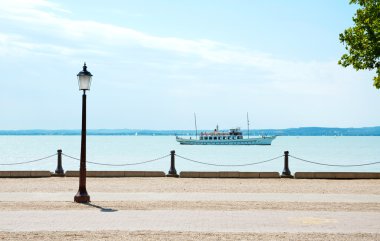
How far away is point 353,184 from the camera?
921 inches

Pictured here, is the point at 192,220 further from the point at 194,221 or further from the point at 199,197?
the point at 199,197

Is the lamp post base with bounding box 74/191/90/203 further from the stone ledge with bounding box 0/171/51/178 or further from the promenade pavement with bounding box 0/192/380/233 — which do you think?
the stone ledge with bounding box 0/171/51/178

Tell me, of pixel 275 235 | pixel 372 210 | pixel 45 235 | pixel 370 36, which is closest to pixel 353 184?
pixel 370 36

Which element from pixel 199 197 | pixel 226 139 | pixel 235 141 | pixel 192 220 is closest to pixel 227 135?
pixel 226 139

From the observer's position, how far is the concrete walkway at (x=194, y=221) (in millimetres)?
12508

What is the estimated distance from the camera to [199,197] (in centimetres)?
1827

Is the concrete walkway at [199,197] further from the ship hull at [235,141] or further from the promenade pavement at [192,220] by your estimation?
the ship hull at [235,141]

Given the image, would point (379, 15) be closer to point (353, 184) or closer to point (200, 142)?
point (353, 184)

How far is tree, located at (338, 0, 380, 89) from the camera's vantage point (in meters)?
23.7

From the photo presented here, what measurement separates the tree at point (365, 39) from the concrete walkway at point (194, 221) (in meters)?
10.4

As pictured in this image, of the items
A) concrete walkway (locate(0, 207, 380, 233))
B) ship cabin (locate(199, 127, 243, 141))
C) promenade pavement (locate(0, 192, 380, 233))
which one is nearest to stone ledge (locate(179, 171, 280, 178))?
promenade pavement (locate(0, 192, 380, 233))

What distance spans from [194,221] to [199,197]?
4816 millimetres

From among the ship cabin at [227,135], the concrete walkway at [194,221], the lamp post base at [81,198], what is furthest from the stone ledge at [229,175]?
the ship cabin at [227,135]

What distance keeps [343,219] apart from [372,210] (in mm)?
2113
